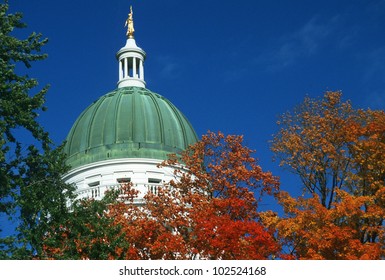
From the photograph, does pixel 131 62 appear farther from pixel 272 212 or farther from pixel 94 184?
pixel 272 212

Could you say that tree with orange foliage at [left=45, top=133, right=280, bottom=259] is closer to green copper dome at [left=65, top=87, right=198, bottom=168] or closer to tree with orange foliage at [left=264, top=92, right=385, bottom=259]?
tree with orange foliage at [left=264, top=92, right=385, bottom=259]

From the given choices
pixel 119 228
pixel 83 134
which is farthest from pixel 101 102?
pixel 119 228

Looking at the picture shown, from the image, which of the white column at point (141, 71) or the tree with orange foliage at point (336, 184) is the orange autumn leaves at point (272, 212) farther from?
the white column at point (141, 71)

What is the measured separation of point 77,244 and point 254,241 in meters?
9.03

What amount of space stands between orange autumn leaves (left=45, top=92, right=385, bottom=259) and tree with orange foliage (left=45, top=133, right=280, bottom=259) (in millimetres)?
47

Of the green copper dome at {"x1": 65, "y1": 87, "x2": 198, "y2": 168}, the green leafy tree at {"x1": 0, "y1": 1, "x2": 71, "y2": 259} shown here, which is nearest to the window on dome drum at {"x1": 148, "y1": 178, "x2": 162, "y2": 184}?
the green copper dome at {"x1": 65, "y1": 87, "x2": 198, "y2": 168}

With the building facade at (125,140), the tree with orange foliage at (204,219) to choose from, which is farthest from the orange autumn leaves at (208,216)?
the building facade at (125,140)

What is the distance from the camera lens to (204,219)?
36625mm

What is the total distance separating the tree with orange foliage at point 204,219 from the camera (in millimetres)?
35031

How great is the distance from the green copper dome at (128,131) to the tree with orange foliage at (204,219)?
19084 mm

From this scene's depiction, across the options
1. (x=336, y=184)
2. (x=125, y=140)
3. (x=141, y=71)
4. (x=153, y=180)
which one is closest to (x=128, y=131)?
(x=125, y=140)

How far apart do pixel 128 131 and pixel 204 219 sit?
29.0 metres

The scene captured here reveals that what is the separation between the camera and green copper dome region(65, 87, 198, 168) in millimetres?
63500

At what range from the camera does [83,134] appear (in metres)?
65.6
